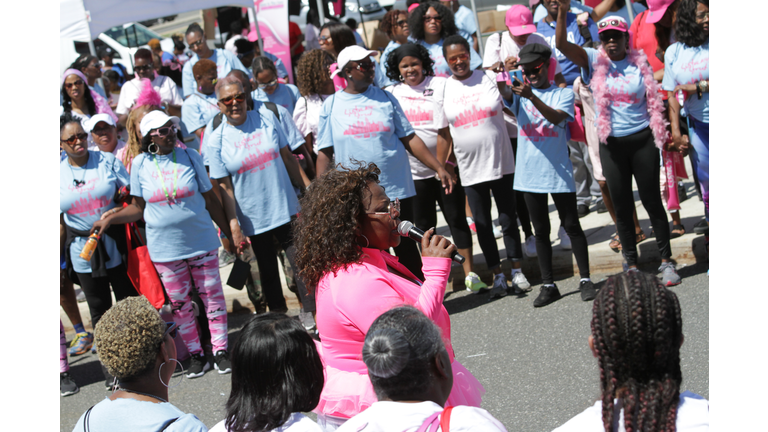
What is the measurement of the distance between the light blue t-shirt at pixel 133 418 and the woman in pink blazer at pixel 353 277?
0.53m

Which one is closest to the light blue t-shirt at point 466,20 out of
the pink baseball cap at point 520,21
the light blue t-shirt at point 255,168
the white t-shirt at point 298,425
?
the pink baseball cap at point 520,21

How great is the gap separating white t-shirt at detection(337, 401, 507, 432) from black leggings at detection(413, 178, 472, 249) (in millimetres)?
4072

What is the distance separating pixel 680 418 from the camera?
5.78 ft

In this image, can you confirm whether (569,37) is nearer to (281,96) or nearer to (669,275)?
(669,275)

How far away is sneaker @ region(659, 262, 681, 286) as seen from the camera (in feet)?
17.7

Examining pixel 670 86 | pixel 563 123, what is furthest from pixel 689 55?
pixel 563 123

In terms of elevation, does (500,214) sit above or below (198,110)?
below

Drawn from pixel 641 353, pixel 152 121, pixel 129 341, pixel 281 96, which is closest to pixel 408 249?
pixel 152 121

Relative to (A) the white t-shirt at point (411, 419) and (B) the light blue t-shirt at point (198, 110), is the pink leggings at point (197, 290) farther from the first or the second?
(A) the white t-shirt at point (411, 419)

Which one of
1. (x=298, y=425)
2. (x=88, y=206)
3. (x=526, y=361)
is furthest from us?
(x=88, y=206)

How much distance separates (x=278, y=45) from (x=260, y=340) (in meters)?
7.85

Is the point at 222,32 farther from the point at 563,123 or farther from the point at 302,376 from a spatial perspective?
the point at 302,376

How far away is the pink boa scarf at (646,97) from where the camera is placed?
17.5 feet

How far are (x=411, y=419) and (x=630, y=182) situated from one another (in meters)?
4.12
